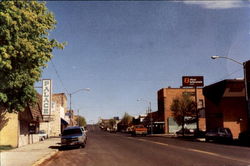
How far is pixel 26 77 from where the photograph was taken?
16469 mm

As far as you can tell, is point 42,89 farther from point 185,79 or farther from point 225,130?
point 185,79

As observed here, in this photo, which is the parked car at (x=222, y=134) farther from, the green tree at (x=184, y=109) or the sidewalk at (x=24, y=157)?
the sidewalk at (x=24, y=157)

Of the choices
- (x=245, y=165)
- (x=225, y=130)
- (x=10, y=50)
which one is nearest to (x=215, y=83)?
(x=225, y=130)

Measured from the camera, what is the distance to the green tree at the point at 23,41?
12.4m

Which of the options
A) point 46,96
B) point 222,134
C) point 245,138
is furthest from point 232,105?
point 46,96

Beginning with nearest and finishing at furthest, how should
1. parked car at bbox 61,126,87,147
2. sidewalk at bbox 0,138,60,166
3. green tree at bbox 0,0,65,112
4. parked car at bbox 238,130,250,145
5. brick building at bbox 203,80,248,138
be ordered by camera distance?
1. green tree at bbox 0,0,65,112
2. sidewalk at bbox 0,138,60,166
3. parked car at bbox 61,126,87,147
4. parked car at bbox 238,130,250,145
5. brick building at bbox 203,80,248,138

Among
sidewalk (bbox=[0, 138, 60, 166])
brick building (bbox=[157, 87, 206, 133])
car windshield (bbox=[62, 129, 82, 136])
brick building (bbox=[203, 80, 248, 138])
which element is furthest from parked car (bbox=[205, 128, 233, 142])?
brick building (bbox=[157, 87, 206, 133])

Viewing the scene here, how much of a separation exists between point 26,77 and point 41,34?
2.73 meters

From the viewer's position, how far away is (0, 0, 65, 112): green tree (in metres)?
12.4

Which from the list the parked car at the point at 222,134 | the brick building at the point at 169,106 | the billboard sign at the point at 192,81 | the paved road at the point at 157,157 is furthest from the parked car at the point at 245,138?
the brick building at the point at 169,106

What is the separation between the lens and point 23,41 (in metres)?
13.1

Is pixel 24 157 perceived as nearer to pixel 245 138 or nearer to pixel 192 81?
pixel 245 138

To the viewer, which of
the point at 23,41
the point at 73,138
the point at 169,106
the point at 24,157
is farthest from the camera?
the point at 169,106

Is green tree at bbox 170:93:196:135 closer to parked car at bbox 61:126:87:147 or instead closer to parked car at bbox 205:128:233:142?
parked car at bbox 205:128:233:142
